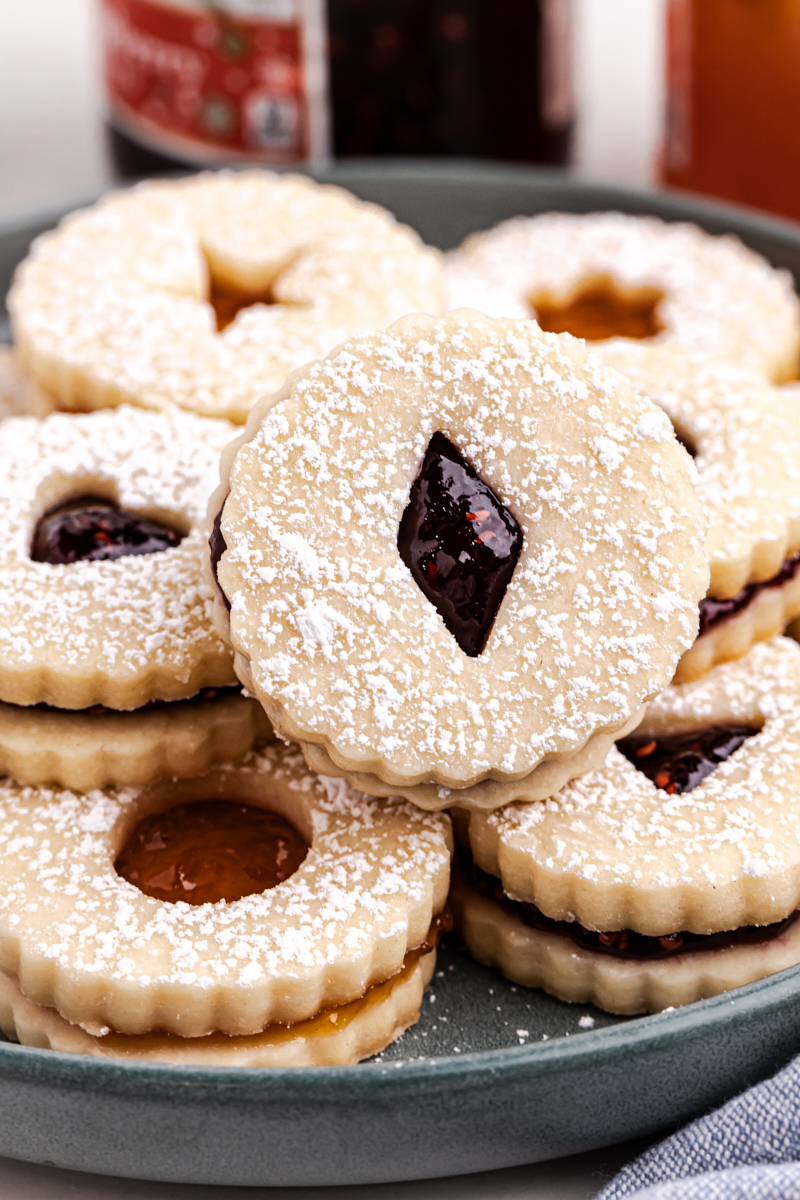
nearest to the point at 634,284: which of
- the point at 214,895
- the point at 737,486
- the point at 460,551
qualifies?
the point at 737,486

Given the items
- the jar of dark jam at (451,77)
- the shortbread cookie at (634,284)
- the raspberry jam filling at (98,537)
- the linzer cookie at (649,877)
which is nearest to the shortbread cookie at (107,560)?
the raspberry jam filling at (98,537)

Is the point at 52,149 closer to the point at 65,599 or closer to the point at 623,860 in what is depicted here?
the point at 65,599

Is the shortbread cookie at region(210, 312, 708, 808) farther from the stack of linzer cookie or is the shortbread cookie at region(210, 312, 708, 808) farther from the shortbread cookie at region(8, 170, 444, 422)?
the shortbread cookie at region(8, 170, 444, 422)

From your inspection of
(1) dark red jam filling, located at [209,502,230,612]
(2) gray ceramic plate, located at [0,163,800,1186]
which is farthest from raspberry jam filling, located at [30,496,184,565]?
(2) gray ceramic plate, located at [0,163,800,1186]

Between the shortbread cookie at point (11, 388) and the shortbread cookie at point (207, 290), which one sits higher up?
the shortbread cookie at point (207, 290)

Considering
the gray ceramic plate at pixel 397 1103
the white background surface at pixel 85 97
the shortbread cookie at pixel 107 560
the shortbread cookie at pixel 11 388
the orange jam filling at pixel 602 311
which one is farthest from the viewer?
the white background surface at pixel 85 97

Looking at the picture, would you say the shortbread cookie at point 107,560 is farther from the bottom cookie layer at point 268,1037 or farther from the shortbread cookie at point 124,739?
the bottom cookie layer at point 268,1037
